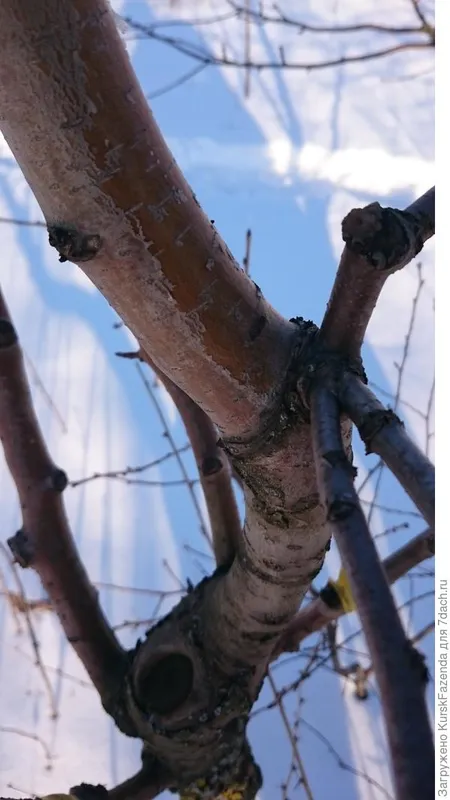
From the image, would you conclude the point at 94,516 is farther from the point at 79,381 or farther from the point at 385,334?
the point at 385,334

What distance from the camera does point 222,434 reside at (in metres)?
0.35

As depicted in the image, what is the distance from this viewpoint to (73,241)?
0.26m

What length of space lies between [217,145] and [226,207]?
0.44 feet

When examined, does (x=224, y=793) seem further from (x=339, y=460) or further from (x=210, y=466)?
(x=339, y=460)

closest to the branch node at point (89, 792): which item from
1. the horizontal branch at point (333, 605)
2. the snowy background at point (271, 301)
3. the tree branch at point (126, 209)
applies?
the horizontal branch at point (333, 605)

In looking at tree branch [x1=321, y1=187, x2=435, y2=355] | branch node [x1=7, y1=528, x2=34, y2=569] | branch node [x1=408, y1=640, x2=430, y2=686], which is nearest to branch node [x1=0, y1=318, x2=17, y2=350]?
branch node [x1=7, y1=528, x2=34, y2=569]

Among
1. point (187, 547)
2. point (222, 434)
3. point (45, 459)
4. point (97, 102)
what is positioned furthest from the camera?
point (187, 547)

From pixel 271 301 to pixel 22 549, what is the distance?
2.16ft

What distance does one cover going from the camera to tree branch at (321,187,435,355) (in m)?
0.27

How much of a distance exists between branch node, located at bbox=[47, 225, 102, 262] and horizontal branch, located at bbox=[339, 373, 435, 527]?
0.11 meters

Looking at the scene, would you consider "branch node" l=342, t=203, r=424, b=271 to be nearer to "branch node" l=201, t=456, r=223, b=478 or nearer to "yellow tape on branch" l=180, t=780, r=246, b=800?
"branch node" l=201, t=456, r=223, b=478

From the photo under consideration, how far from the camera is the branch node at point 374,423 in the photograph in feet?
0.82

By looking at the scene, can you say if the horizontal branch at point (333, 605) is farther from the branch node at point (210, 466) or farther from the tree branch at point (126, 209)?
the tree branch at point (126, 209)
